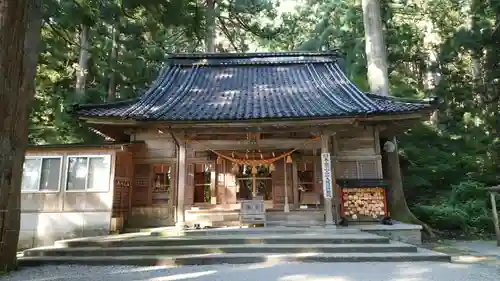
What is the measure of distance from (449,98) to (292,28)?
1058 cm

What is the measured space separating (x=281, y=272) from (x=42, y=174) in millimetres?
7944

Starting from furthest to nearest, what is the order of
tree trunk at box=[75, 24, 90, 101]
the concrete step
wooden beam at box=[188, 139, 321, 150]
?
tree trunk at box=[75, 24, 90, 101] < wooden beam at box=[188, 139, 321, 150] < the concrete step

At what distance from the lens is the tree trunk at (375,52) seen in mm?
11812

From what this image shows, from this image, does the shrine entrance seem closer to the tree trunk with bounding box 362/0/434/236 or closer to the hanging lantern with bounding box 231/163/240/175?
the hanging lantern with bounding box 231/163/240/175

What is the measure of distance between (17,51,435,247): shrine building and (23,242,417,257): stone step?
6.02 ft

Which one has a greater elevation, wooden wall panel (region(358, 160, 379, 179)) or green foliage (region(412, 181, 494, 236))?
wooden wall panel (region(358, 160, 379, 179))

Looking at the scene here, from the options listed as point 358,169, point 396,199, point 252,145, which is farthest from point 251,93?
point 396,199

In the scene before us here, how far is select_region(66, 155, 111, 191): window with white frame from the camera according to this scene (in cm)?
964

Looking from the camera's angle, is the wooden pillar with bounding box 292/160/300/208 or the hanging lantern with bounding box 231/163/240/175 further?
the hanging lantern with bounding box 231/163/240/175

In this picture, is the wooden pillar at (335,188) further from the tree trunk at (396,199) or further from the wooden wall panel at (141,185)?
the wooden wall panel at (141,185)

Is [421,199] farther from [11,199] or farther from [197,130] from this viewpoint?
[11,199]

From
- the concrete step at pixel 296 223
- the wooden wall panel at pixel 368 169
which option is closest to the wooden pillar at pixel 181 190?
the concrete step at pixel 296 223

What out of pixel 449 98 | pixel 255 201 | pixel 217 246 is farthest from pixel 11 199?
pixel 449 98

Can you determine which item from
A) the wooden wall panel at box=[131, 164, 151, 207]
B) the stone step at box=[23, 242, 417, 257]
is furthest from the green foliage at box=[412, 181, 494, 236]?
the wooden wall panel at box=[131, 164, 151, 207]
